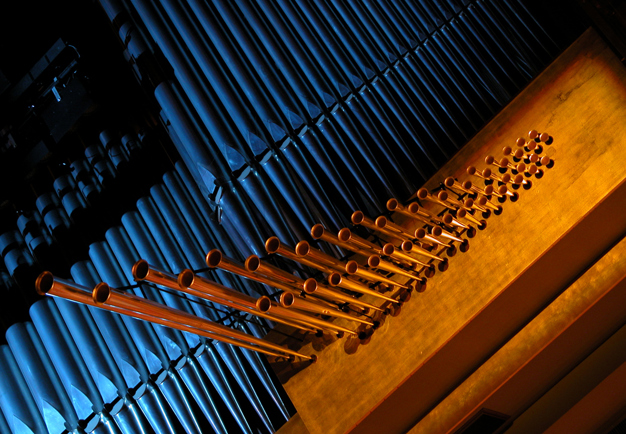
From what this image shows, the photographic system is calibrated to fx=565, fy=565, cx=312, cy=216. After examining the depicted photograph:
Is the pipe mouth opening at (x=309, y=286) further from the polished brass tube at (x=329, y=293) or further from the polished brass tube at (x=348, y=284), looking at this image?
the polished brass tube at (x=348, y=284)

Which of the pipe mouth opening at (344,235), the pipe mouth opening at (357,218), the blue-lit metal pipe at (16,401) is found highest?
the blue-lit metal pipe at (16,401)

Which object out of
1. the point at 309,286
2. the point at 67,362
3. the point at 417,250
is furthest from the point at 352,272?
the point at 67,362

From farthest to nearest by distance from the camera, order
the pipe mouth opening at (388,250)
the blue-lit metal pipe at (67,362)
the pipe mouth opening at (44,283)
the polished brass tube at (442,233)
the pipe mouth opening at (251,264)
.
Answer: the blue-lit metal pipe at (67,362), the polished brass tube at (442,233), the pipe mouth opening at (388,250), the pipe mouth opening at (251,264), the pipe mouth opening at (44,283)

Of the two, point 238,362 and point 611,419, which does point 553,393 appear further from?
point 238,362

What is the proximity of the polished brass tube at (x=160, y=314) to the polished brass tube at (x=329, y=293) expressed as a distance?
A: 456 mm

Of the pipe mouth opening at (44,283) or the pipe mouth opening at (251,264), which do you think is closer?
the pipe mouth opening at (44,283)

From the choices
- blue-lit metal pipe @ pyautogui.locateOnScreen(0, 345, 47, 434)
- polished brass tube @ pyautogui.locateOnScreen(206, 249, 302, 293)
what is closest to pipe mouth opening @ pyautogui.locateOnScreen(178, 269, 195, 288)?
polished brass tube @ pyautogui.locateOnScreen(206, 249, 302, 293)

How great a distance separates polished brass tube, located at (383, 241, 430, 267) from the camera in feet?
10.6

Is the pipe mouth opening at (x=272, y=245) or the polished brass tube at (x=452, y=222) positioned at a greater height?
the pipe mouth opening at (x=272, y=245)

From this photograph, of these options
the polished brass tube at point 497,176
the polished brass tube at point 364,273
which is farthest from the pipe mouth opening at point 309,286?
the polished brass tube at point 497,176

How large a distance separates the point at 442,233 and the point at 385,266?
55cm

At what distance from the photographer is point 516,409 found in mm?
3471

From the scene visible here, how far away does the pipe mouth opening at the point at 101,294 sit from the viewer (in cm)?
233

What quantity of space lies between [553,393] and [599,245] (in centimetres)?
97
